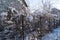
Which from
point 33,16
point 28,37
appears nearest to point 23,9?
point 33,16

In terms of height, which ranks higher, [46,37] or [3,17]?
[3,17]

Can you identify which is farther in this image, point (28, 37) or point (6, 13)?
point (6, 13)

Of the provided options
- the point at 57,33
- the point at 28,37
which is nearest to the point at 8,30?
the point at 28,37

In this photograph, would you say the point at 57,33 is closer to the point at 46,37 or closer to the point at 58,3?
the point at 46,37

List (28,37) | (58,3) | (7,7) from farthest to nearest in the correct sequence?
1. (58,3)
2. (7,7)
3. (28,37)

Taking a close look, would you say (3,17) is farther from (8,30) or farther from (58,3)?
(58,3)

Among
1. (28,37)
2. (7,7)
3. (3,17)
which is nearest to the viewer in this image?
(28,37)

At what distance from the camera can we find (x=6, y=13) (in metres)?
3.02

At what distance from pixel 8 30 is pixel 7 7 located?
20.5 inches

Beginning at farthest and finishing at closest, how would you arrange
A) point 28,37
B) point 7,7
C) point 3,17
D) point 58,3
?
1. point 58,3
2. point 7,7
3. point 3,17
4. point 28,37

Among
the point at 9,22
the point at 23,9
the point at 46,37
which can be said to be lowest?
the point at 46,37

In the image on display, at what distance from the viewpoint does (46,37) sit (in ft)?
9.29

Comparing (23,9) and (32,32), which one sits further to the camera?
(23,9)

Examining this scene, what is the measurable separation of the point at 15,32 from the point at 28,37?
201 mm
